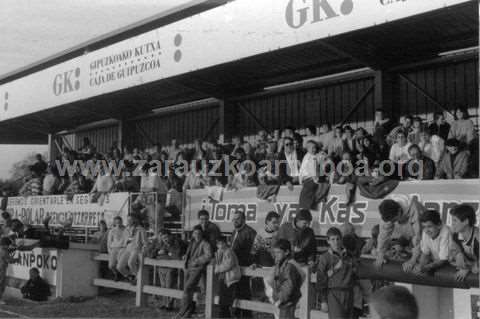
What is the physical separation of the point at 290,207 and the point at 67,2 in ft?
21.6

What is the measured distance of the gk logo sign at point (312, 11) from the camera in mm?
12667

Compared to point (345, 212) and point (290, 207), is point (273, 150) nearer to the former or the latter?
point (290, 207)

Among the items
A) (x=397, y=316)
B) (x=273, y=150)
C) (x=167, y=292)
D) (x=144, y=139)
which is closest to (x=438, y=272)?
(x=397, y=316)

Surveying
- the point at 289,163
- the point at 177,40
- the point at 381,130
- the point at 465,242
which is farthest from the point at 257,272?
the point at 177,40

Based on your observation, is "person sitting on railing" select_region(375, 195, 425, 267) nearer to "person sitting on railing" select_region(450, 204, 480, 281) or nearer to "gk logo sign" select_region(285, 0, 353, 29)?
"person sitting on railing" select_region(450, 204, 480, 281)

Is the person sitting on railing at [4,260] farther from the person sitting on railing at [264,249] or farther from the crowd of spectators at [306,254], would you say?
the person sitting on railing at [264,249]

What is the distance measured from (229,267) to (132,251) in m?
3.47

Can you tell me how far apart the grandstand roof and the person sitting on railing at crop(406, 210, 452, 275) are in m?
5.19

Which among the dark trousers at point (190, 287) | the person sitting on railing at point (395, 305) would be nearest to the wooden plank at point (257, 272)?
the dark trousers at point (190, 287)

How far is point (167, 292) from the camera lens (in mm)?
11672

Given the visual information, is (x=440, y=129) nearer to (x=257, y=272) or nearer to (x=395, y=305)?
(x=257, y=272)

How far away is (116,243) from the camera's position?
13641 millimetres

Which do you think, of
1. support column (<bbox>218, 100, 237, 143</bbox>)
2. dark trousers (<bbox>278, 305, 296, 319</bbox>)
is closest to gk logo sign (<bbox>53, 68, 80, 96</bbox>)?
support column (<bbox>218, 100, 237, 143</bbox>)

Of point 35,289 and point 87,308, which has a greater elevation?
point 35,289
